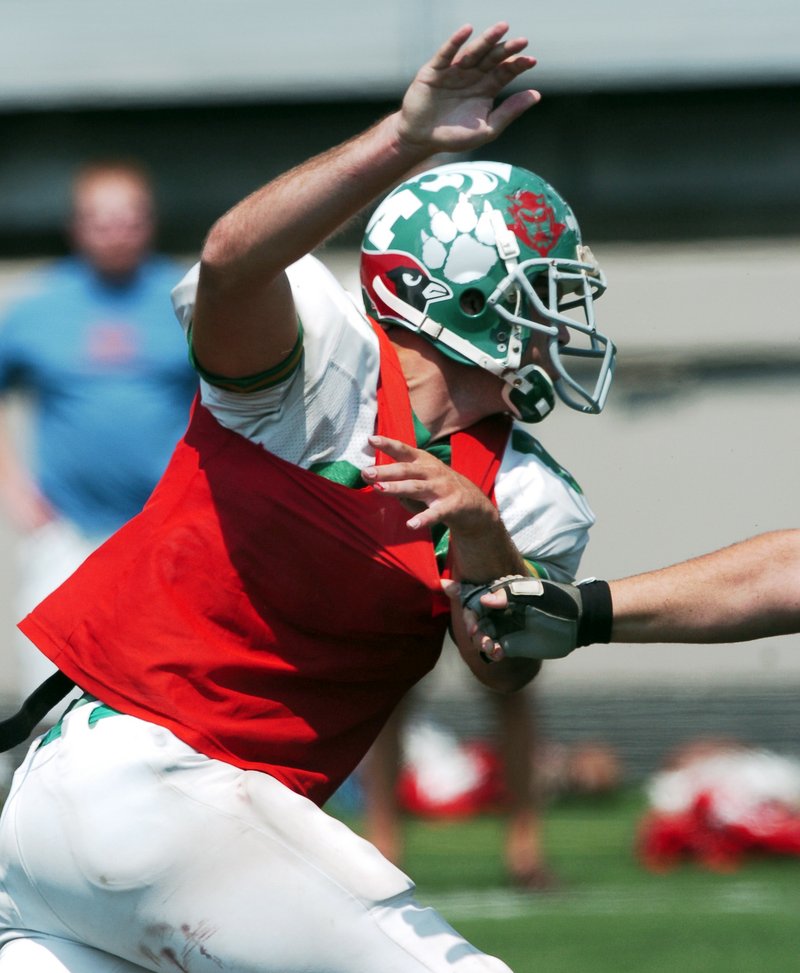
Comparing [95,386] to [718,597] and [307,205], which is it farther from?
[307,205]

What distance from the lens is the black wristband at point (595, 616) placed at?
2855 mm

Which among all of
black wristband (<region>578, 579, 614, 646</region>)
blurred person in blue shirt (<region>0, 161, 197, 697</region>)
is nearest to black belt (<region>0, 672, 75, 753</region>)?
black wristband (<region>578, 579, 614, 646</region>)

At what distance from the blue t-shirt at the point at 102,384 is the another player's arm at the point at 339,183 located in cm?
300

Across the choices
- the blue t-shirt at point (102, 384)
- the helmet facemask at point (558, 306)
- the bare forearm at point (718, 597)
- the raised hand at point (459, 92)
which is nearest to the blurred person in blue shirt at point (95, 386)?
the blue t-shirt at point (102, 384)

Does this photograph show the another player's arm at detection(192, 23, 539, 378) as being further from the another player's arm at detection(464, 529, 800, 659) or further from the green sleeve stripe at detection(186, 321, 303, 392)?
the another player's arm at detection(464, 529, 800, 659)

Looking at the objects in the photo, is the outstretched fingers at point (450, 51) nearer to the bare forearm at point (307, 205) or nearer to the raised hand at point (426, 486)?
Answer: the bare forearm at point (307, 205)

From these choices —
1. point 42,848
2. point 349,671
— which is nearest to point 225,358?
point 349,671

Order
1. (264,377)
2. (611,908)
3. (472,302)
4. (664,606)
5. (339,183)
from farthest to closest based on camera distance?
(611,908) < (472,302) < (664,606) < (264,377) < (339,183)

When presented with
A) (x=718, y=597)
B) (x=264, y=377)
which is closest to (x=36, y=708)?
(x=264, y=377)

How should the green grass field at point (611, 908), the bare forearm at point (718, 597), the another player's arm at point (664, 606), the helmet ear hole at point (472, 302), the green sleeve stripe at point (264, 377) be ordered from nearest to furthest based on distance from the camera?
the green sleeve stripe at point (264, 377), the another player's arm at point (664, 606), the bare forearm at point (718, 597), the helmet ear hole at point (472, 302), the green grass field at point (611, 908)

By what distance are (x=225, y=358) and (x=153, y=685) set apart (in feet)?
1.75

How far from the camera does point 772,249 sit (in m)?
8.78

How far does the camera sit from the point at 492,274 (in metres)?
3.01

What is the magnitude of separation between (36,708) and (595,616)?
97 centimetres
